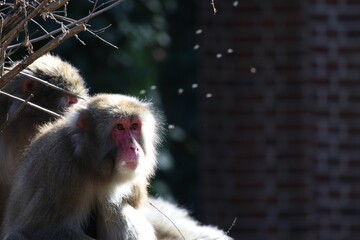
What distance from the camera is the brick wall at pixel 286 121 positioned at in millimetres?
Answer: 11672

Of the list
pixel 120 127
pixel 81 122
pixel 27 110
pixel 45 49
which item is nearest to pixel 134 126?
pixel 120 127

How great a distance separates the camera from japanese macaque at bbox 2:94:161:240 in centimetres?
691

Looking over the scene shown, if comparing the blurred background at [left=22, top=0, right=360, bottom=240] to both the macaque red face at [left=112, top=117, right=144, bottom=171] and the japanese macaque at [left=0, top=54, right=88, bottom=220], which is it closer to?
the japanese macaque at [left=0, top=54, right=88, bottom=220]

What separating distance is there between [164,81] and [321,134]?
2593mm

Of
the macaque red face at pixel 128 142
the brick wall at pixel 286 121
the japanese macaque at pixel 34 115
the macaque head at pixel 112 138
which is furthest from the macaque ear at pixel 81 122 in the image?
the brick wall at pixel 286 121

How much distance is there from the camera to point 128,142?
7.05m

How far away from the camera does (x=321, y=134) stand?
38.7ft

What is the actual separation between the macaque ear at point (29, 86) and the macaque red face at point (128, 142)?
3.37ft

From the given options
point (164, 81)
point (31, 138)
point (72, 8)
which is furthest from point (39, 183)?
point (164, 81)

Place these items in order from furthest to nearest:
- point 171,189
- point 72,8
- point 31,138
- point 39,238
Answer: point 171,189, point 72,8, point 31,138, point 39,238

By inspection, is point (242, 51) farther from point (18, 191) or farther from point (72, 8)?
point (18, 191)

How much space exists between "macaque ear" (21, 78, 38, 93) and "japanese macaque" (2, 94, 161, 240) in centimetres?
65

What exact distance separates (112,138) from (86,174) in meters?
0.26

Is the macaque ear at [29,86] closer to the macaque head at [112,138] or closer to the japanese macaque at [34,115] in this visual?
the japanese macaque at [34,115]
